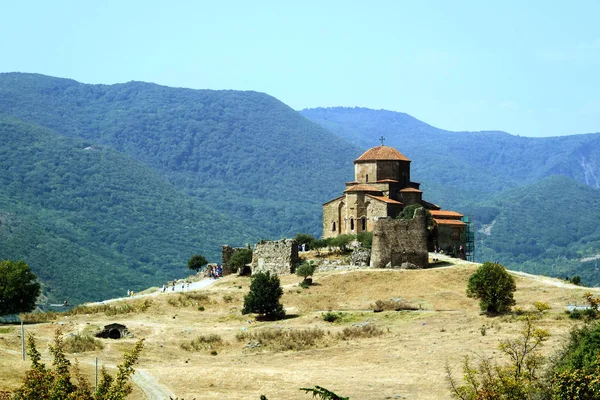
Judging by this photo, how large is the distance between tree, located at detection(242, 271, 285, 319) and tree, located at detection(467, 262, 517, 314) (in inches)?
391

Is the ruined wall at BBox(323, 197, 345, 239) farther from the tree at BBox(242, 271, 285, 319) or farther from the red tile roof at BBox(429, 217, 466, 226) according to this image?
the tree at BBox(242, 271, 285, 319)

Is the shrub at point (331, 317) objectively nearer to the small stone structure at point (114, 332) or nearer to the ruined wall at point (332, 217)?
the small stone structure at point (114, 332)

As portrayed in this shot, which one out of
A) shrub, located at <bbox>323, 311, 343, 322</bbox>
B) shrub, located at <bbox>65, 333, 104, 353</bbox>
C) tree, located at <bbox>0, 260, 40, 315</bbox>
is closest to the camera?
shrub, located at <bbox>65, 333, 104, 353</bbox>

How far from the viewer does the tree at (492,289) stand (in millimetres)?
45688

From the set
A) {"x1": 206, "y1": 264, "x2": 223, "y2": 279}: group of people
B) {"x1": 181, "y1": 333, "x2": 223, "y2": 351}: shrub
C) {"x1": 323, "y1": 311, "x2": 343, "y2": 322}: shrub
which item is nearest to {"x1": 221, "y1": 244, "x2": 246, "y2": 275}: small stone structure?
{"x1": 206, "y1": 264, "x2": 223, "y2": 279}: group of people

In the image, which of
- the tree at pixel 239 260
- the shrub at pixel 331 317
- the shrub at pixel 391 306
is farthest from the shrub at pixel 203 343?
the tree at pixel 239 260

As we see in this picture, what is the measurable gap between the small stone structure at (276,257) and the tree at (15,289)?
15.9 metres

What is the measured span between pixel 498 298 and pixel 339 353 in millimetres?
9421

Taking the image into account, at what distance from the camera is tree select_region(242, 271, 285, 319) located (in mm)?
49906

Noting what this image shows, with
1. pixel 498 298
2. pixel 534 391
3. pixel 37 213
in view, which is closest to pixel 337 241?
pixel 498 298

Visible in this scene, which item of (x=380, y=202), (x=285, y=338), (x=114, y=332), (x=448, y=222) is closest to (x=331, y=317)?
(x=285, y=338)

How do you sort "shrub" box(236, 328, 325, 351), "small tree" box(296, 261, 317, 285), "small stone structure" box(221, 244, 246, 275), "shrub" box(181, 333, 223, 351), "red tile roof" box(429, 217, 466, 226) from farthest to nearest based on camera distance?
"red tile roof" box(429, 217, 466, 226) → "small stone structure" box(221, 244, 246, 275) → "small tree" box(296, 261, 317, 285) → "shrub" box(181, 333, 223, 351) → "shrub" box(236, 328, 325, 351)

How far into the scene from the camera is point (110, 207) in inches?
6875

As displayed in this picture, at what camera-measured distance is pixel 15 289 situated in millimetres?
51312
